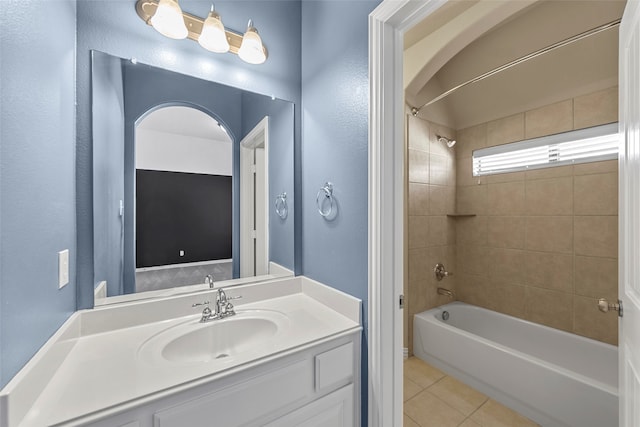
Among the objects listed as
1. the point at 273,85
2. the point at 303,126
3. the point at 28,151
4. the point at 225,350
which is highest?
the point at 273,85

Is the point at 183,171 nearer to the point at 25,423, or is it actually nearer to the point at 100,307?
the point at 100,307

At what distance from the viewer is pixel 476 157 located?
2641 mm

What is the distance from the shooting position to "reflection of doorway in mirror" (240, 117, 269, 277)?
150cm

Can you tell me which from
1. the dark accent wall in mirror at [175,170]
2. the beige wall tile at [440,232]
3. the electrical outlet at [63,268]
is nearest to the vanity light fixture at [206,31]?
the dark accent wall in mirror at [175,170]

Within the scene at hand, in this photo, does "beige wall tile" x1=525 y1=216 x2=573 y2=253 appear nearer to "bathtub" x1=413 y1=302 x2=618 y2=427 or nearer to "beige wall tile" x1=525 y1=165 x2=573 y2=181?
"beige wall tile" x1=525 y1=165 x2=573 y2=181

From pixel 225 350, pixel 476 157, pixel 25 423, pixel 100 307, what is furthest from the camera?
pixel 476 157

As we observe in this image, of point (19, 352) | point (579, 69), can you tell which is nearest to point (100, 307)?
point (19, 352)

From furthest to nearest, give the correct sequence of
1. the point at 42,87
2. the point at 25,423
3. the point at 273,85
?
the point at 273,85 → the point at 42,87 → the point at 25,423

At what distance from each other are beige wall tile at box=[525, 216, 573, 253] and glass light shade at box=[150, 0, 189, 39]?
114 inches

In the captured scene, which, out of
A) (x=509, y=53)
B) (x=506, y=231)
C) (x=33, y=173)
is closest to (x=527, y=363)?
(x=506, y=231)

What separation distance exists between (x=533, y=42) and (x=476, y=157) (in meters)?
0.99

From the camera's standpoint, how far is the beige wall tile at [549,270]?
2.12 m

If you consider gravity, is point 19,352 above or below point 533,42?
below

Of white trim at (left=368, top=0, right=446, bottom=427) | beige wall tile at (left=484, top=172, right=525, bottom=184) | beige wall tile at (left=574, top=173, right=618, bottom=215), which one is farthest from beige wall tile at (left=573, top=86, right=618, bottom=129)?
white trim at (left=368, top=0, right=446, bottom=427)
